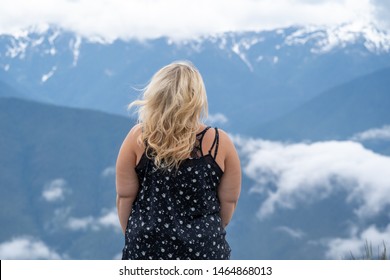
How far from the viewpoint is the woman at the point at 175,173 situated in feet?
9.59

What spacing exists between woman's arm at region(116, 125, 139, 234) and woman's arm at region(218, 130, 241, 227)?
18.4 inches

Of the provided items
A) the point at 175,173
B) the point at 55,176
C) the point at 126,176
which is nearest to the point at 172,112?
the point at 175,173

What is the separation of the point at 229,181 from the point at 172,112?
515 millimetres

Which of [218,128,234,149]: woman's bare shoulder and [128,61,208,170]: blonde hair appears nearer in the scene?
[128,61,208,170]: blonde hair

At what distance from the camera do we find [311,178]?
618 feet

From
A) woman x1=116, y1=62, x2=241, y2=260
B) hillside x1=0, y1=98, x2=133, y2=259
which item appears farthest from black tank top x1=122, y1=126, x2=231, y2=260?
hillside x1=0, y1=98, x2=133, y2=259

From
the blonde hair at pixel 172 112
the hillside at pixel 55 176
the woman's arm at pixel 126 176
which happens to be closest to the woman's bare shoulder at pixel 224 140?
the blonde hair at pixel 172 112

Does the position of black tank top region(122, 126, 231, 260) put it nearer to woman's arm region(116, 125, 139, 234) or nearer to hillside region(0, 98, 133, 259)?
woman's arm region(116, 125, 139, 234)

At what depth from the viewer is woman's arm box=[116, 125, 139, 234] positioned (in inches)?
119

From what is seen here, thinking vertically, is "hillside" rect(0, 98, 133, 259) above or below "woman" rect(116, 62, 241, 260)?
above

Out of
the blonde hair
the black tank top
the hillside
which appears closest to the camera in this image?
the blonde hair

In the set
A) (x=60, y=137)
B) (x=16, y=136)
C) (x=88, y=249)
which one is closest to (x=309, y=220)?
(x=88, y=249)
